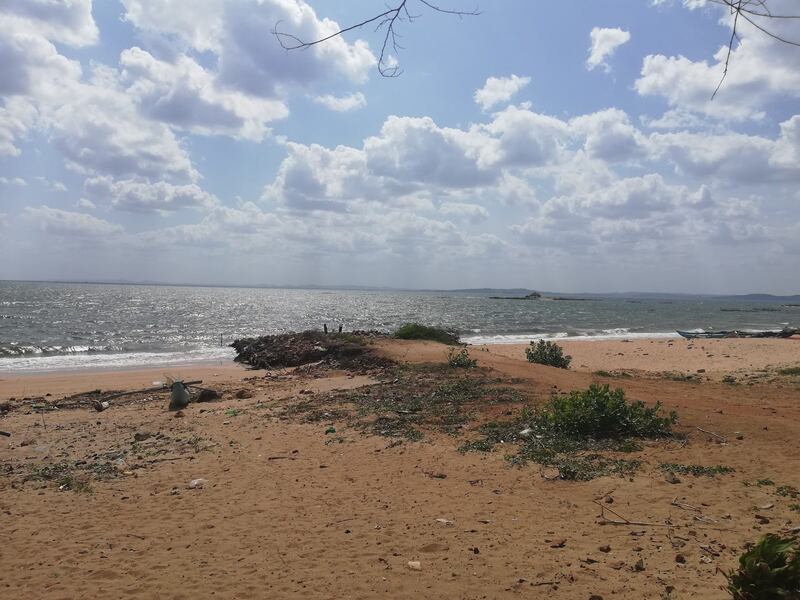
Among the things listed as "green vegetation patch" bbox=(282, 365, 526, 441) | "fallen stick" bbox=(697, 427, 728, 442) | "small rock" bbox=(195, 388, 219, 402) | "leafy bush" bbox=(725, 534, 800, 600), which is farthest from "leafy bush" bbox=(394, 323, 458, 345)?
"leafy bush" bbox=(725, 534, 800, 600)

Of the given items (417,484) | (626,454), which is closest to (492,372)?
(626,454)

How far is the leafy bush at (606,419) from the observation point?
7582mm

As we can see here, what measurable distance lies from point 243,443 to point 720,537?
652cm

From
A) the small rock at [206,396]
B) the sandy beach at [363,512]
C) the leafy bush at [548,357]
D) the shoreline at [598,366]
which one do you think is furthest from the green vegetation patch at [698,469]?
the leafy bush at [548,357]

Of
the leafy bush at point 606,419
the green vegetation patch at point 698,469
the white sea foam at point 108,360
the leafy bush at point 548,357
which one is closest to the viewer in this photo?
the green vegetation patch at point 698,469

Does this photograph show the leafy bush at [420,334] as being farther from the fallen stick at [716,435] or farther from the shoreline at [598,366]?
the fallen stick at [716,435]

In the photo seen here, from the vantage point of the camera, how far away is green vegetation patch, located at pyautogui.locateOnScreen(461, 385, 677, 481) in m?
6.87

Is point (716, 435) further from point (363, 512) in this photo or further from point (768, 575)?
point (363, 512)

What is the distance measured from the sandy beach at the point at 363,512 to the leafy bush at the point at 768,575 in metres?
0.28

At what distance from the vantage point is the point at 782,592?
316 cm

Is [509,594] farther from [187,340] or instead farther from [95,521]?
[187,340]

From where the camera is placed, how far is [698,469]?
20.1ft

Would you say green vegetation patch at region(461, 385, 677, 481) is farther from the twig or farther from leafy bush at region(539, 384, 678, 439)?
the twig

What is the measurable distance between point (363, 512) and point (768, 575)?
3509 millimetres
